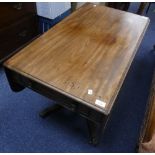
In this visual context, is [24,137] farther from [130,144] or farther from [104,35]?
[104,35]

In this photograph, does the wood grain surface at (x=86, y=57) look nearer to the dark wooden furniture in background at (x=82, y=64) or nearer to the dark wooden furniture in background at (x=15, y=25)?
the dark wooden furniture in background at (x=82, y=64)

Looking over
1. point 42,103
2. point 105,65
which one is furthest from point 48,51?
point 42,103

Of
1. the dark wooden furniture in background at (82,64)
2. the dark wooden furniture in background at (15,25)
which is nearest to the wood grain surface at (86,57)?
the dark wooden furniture in background at (82,64)

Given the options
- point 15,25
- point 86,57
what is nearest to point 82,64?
point 86,57

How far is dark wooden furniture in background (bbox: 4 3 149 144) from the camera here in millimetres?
927

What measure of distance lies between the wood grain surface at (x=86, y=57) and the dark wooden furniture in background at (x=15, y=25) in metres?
0.58

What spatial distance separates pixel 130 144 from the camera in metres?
1.32

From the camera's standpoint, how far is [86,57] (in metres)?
1.13

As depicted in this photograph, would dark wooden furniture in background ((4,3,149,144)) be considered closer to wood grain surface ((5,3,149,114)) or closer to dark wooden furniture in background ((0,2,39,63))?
wood grain surface ((5,3,149,114))

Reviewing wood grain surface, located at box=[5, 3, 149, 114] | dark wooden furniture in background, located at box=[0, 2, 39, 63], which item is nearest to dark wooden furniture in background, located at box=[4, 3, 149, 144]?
wood grain surface, located at box=[5, 3, 149, 114]

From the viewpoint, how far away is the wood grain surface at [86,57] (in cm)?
95

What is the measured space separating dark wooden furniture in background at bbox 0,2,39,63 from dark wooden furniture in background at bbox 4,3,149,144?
57cm

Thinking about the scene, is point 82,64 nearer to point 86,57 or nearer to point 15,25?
point 86,57

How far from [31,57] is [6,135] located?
629mm
